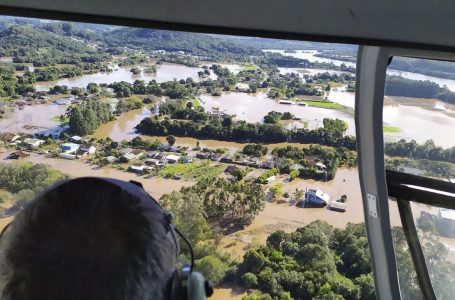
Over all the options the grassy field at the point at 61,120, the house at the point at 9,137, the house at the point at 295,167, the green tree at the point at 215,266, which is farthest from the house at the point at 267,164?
the house at the point at 9,137

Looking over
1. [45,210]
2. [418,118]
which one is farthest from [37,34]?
[418,118]

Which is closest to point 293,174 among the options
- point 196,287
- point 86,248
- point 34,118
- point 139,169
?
point 139,169

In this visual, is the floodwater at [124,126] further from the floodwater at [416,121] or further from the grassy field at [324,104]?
the floodwater at [416,121]

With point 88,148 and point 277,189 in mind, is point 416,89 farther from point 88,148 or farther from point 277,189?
point 88,148

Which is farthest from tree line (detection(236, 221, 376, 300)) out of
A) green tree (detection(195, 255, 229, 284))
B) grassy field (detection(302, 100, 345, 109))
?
grassy field (detection(302, 100, 345, 109))

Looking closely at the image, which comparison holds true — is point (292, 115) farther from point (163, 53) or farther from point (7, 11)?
point (7, 11)

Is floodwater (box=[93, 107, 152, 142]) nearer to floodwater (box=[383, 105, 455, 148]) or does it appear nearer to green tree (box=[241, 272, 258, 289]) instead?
green tree (box=[241, 272, 258, 289])

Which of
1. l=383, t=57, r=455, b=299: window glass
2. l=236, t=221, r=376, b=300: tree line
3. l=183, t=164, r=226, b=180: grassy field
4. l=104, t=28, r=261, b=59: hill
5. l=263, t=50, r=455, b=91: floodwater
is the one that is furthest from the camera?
l=236, t=221, r=376, b=300: tree line
